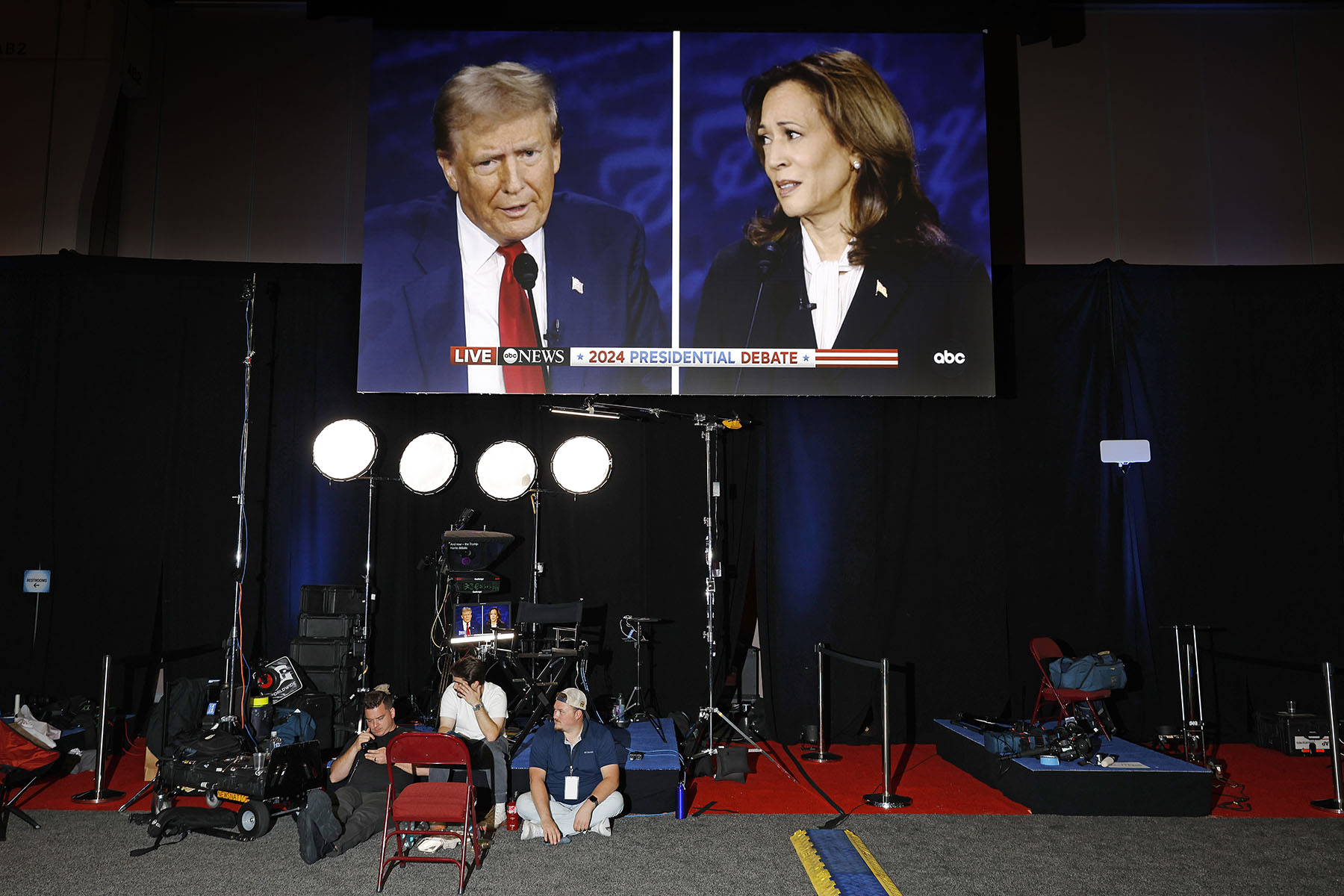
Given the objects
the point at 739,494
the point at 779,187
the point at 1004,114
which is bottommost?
the point at 739,494

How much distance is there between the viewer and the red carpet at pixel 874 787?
5145 millimetres

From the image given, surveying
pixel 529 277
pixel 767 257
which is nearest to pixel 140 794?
pixel 529 277

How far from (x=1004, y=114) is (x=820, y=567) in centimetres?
430

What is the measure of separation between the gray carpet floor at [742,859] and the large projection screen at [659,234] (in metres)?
2.96

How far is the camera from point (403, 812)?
403 centimetres

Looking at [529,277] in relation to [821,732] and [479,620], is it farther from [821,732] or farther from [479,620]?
[821,732]

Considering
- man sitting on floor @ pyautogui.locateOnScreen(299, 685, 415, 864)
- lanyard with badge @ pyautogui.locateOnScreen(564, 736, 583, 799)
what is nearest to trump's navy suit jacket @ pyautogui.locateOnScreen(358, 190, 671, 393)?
man sitting on floor @ pyautogui.locateOnScreen(299, 685, 415, 864)

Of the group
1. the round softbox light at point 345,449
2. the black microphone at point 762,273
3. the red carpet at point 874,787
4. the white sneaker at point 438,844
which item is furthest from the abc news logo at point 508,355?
the white sneaker at point 438,844

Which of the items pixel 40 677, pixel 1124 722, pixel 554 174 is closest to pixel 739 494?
pixel 554 174

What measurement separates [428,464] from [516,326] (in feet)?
4.00

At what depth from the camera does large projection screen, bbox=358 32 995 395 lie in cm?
648

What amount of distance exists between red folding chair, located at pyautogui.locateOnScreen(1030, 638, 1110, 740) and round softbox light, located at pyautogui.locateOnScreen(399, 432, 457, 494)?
14.4ft

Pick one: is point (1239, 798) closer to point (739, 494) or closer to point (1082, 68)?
point (739, 494)

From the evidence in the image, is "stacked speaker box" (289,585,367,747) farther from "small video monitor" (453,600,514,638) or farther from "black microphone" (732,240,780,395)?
"black microphone" (732,240,780,395)
